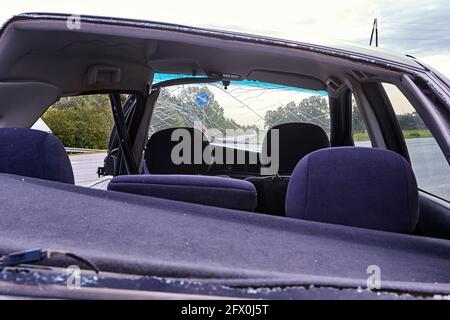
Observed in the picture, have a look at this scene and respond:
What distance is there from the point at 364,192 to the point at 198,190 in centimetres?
57

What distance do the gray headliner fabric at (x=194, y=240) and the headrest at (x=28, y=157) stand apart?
0.74 ft

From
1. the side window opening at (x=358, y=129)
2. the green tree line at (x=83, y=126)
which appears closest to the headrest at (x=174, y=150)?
the green tree line at (x=83, y=126)

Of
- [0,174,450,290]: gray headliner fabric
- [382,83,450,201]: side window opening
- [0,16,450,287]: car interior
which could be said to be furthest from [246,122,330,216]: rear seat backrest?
[0,174,450,290]: gray headliner fabric

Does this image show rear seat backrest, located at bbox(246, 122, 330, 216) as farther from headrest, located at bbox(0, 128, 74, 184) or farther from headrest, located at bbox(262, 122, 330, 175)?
headrest, located at bbox(0, 128, 74, 184)

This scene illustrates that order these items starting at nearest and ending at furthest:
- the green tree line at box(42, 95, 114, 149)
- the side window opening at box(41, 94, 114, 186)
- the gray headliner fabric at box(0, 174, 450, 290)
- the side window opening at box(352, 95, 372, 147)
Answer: the gray headliner fabric at box(0, 174, 450, 290) → the side window opening at box(352, 95, 372, 147) → the green tree line at box(42, 95, 114, 149) → the side window opening at box(41, 94, 114, 186)

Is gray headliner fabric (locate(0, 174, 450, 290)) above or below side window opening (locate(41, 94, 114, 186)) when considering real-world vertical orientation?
below

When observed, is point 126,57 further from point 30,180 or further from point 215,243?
point 215,243

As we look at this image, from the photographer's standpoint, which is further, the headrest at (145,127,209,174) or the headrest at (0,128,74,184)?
the headrest at (145,127,209,174)

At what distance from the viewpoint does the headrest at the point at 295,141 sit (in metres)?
3.88

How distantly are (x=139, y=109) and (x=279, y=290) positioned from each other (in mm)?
3753

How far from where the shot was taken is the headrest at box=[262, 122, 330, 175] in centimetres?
388

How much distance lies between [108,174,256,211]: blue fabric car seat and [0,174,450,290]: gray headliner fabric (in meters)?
0.09

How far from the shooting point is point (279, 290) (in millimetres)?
964

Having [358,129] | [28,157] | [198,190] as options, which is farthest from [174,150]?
[198,190]
